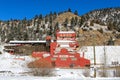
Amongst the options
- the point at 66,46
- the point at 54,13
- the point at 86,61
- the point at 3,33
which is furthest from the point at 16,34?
the point at 86,61

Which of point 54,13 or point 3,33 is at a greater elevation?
point 54,13

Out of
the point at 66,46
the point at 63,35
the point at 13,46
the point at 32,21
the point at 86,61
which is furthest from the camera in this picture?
the point at 32,21

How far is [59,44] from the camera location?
71.0 metres

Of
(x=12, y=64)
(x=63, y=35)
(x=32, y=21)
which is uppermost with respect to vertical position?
(x=32, y=21)

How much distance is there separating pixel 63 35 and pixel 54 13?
279 ft

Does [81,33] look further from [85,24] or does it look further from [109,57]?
[109,57]

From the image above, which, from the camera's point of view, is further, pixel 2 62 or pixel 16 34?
pixel 16 34

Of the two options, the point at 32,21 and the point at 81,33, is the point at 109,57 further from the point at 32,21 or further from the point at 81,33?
the point at 32,21

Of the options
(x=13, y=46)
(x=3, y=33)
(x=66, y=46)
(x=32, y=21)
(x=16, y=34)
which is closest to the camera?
(x=66, y=46)

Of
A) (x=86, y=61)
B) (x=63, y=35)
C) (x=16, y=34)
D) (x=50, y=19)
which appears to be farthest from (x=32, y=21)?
(x=86, y=61)

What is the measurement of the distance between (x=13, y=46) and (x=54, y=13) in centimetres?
7353

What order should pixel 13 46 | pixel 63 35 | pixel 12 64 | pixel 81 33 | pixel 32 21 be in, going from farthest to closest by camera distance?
pixel 32 21
pixel 81 33
pixel 13 46
pixel 63 35
pixel 12 64

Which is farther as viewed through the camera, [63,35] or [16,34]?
[16,34]

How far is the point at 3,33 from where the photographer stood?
139 m
